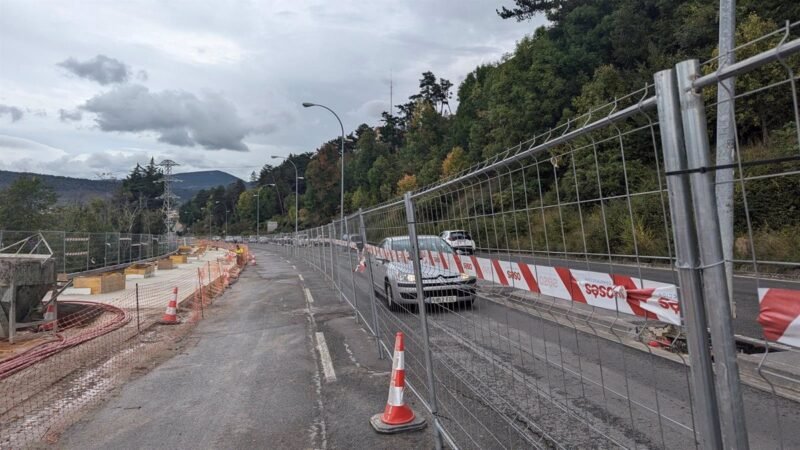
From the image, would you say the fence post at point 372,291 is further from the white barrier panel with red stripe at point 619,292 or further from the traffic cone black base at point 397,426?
the white barrier panel with red stripe at point 619,292

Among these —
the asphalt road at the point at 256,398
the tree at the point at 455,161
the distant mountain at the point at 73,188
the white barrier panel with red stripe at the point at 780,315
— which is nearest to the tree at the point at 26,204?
the distant mountain at the point at 73,188

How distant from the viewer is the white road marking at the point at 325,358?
6084 mm

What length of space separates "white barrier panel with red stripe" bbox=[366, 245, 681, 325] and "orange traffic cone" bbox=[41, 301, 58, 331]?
426 inches

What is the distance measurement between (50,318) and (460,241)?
11.3 meters

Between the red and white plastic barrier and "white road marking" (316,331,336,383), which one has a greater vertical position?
the red and white plastic barrier

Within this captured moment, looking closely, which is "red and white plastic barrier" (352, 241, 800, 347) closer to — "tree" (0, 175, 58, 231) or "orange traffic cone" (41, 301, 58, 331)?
"orange traffic cone" (41, 301, 58, 331)

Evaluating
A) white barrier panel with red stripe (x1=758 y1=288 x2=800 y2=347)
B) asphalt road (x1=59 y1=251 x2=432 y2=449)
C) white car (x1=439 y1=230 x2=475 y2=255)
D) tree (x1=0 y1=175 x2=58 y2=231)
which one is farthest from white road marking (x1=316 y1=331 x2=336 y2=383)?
tree (x1=0 y1=175 x2=58 y2=231)

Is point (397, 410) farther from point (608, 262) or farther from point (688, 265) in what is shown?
point (688, 265)

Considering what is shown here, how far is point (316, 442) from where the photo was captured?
4.18 metres

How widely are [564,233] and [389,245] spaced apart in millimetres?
3842

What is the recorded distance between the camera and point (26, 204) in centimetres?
3191

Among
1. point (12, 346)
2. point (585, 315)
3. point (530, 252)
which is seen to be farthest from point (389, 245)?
point (12, 346)

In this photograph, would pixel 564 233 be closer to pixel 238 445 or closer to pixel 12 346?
pixel 238 445

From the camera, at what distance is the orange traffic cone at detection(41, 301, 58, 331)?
10.4 metres
